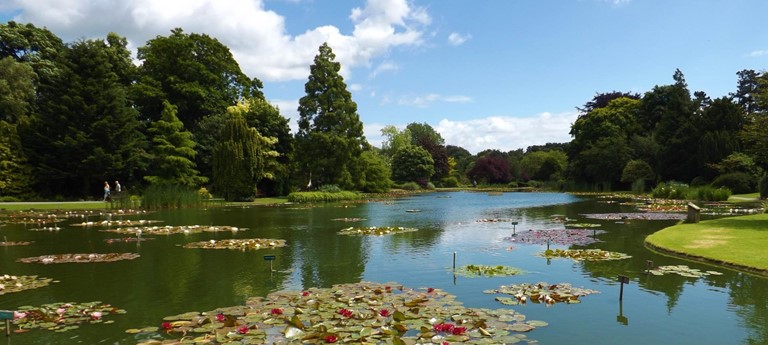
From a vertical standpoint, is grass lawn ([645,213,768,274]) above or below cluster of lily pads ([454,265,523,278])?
above

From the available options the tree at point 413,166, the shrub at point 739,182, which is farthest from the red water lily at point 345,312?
the tree at point 413,166

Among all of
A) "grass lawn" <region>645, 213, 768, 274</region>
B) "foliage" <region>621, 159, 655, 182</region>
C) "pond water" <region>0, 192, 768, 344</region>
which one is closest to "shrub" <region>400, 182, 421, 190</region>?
"foliage" <region>621, 159, 655, 182</region>

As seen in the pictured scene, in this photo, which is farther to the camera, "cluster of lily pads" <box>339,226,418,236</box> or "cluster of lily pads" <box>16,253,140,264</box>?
"cluster of lily pads" <box>339,226,418,236</box>

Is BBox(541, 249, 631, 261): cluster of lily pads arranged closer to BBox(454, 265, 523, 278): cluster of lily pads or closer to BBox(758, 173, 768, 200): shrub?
BBox(454, 265, 523, 278): cluster of lily pads

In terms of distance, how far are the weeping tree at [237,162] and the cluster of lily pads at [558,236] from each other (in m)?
30.1

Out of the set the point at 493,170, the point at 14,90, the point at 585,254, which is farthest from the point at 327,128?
the point at 493,170

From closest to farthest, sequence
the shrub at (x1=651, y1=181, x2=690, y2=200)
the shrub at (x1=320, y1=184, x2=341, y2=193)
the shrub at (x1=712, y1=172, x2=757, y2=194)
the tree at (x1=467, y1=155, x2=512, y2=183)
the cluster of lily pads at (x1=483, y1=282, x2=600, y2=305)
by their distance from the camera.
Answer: the cluster of lily pads at (x1=483, y1=282, x2=600, y2=305), the shrub at (x1=651, y1=181, x2=690, y2=200), the shrub at (x1=712, y1=172, x2=757, y2=194), the shrub at (x1=320, y1=184, x2=341, y2=193), the tree at (x1=467, y1=155, x2=512, y2=183)

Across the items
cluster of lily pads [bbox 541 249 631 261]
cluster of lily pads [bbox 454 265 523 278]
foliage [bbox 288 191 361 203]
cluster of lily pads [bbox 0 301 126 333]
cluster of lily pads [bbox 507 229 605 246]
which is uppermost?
foliage [bbox 288 191 361 203]

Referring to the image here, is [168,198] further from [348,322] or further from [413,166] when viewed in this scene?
[413,166]

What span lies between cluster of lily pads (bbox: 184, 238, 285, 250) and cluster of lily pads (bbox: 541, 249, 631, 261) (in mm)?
9635

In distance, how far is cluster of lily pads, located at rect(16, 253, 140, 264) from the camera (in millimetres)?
15203

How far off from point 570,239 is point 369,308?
42.1ft

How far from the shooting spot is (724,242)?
53.6 feet

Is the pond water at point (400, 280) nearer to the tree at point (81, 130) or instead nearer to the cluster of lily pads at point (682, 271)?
the cluster of lily pads at point (682, 271)
